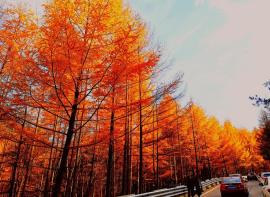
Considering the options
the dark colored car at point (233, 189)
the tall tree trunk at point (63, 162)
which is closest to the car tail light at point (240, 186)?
the dark colored car at point (233, 189)

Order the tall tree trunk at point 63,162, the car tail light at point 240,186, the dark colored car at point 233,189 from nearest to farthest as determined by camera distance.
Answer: the tall tree trunk at point 63,162
the dark colored car at point 233,189
the car tail light at point 240,186

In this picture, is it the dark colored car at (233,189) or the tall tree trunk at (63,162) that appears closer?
the tall tree trunk at (63,162)

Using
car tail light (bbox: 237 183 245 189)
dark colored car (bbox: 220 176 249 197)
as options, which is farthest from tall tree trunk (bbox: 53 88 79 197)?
car tail light (bbox: 237 183 245 189)

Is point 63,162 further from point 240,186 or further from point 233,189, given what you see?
point 240,186

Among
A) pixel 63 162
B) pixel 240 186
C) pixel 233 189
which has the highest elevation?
pixel 63 162

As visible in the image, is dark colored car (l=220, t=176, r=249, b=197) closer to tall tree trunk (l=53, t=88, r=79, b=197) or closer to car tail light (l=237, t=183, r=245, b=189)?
car tail light (l=237, t=183, r=245, b=189)

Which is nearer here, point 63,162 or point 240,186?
point 63,162

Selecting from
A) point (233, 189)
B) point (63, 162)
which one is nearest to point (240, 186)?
point (233, 189)

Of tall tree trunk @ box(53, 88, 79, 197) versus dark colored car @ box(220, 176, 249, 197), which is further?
dark colored car @ box(220, 176, 249, 197)

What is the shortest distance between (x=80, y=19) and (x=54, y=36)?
1.07 meters

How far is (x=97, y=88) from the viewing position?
6980 mm

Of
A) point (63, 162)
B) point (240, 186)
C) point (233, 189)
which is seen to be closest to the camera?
point (63, 162)

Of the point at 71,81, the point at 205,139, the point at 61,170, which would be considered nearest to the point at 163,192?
the point at 61,170

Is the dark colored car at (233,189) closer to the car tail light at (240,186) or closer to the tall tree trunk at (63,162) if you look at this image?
the car tail light at (240,186)
